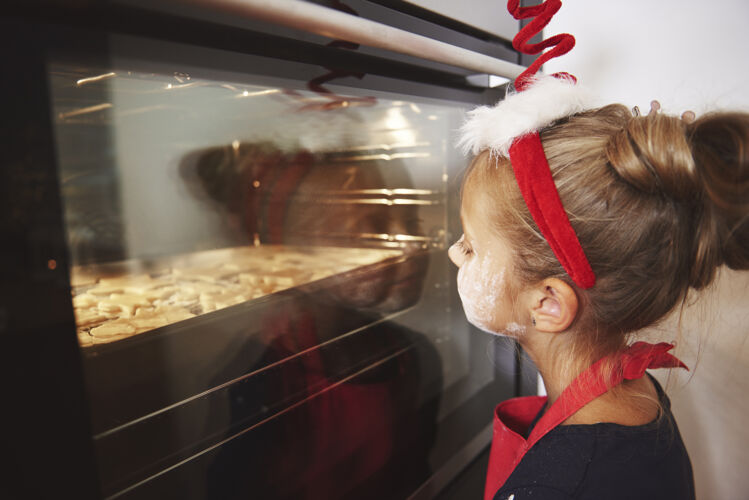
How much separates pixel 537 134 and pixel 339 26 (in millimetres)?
235

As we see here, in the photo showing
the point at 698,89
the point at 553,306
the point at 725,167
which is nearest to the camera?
the point at 725,167

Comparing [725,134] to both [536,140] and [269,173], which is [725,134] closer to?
[536,140]

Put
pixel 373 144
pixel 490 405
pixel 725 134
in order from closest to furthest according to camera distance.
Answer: pixel 725 134, pixel 373 144, pixel 490 405

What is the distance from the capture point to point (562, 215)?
0.43 meters

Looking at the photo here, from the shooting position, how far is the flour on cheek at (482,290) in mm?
525

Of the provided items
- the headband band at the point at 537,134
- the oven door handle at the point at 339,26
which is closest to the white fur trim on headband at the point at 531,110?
the headband band at the point at 537,134

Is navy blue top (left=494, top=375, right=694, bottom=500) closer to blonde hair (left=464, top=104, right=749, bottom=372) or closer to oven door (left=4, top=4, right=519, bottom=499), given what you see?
blonde hair (left=464, top=104, right=749, bottom=372)

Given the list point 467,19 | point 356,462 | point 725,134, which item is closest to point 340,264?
point 356,462

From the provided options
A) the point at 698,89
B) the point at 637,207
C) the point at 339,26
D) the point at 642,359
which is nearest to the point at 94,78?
the point at 339,26

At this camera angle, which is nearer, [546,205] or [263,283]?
[546,205]

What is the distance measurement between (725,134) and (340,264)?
2.12ft

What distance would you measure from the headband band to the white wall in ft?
1.42

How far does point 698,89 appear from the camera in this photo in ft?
2.53

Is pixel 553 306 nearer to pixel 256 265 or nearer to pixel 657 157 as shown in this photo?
pixel 657 157
